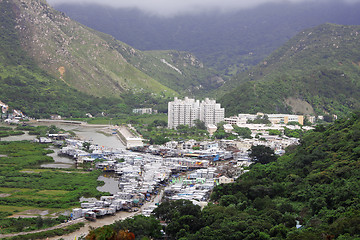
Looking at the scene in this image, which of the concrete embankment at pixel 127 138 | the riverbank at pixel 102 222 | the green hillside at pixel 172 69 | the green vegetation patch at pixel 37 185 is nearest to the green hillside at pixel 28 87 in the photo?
the concrete embankment at pixel 127 138

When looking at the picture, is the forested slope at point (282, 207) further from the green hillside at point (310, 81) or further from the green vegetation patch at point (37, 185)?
the green hillside at point (310, 81)

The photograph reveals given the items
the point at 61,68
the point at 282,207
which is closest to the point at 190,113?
the point at 61,68

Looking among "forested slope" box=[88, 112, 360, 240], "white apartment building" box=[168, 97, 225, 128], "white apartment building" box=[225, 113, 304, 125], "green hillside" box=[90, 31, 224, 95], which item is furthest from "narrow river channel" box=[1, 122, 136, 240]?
"green hillside" box=[90, 31, 224, 95]

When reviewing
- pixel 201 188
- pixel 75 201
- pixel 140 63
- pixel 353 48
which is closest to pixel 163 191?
pixel 201 188

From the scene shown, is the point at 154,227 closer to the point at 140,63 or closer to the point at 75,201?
the point at 75,201

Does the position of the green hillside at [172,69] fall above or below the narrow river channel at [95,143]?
above

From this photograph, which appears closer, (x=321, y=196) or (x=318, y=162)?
(x=321, y=196)
